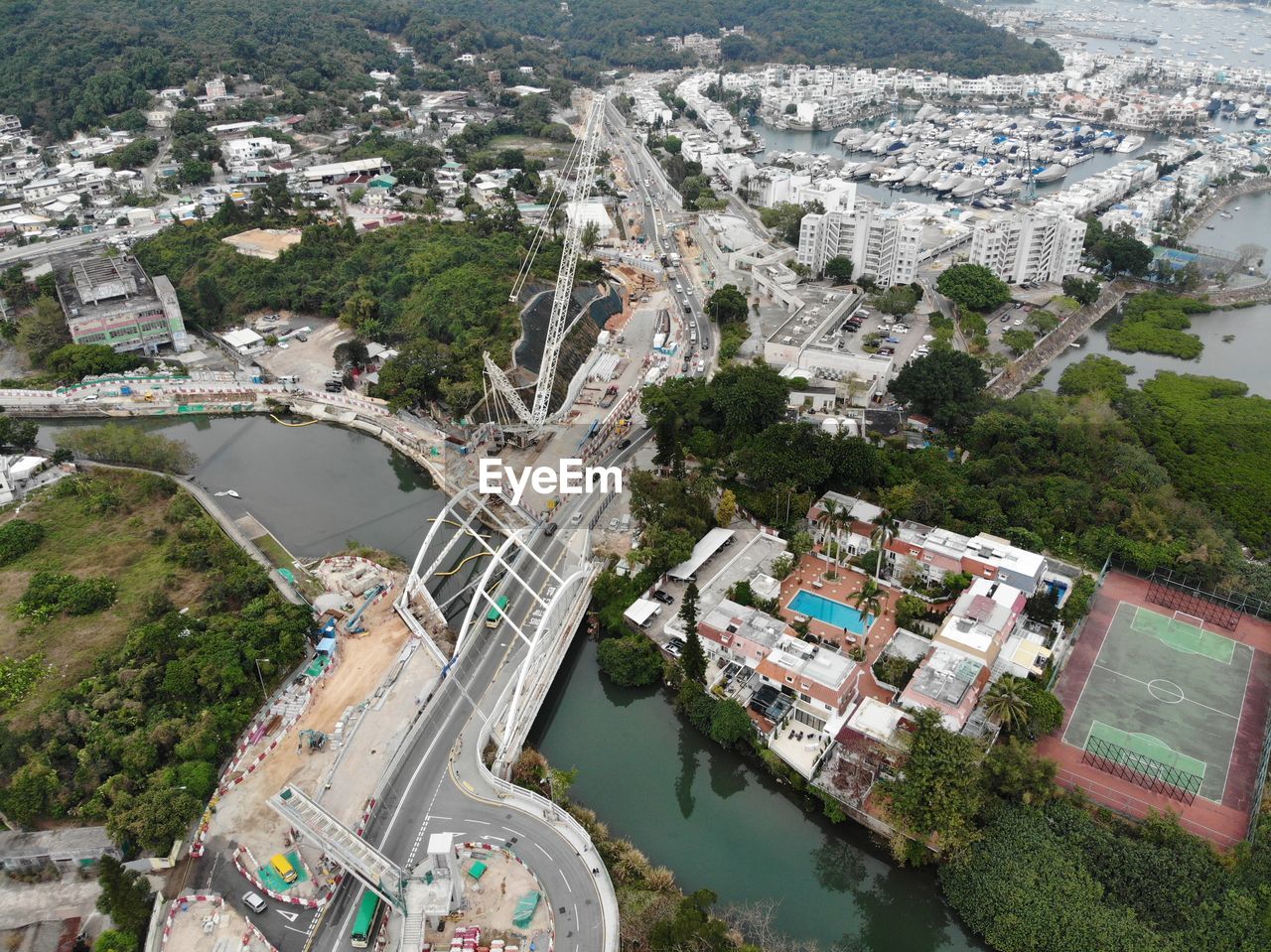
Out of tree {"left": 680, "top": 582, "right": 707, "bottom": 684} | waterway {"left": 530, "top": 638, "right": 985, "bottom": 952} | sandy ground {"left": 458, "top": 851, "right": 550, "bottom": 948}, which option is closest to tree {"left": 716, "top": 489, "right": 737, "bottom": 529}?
tree {"left": 680, "top": 582, "right": 707, "bottom": 684}

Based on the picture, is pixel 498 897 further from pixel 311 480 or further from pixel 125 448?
pixel 125 448


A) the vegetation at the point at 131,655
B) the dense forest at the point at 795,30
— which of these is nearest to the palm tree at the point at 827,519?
the vegetation at the point at 131,655

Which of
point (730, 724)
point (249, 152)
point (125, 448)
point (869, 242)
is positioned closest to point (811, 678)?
point (730, 724)

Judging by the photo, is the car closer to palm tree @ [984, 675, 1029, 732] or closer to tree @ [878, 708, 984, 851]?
tree @ [878, 708, 984, 851]

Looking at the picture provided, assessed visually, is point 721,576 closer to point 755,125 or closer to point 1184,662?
point 1184,662

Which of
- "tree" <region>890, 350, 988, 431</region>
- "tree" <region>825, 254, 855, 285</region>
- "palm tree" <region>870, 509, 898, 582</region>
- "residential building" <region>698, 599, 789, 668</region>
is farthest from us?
"tree" <region>825, 254, 855, 285</region>

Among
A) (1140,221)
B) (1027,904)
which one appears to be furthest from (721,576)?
(1140,221)
